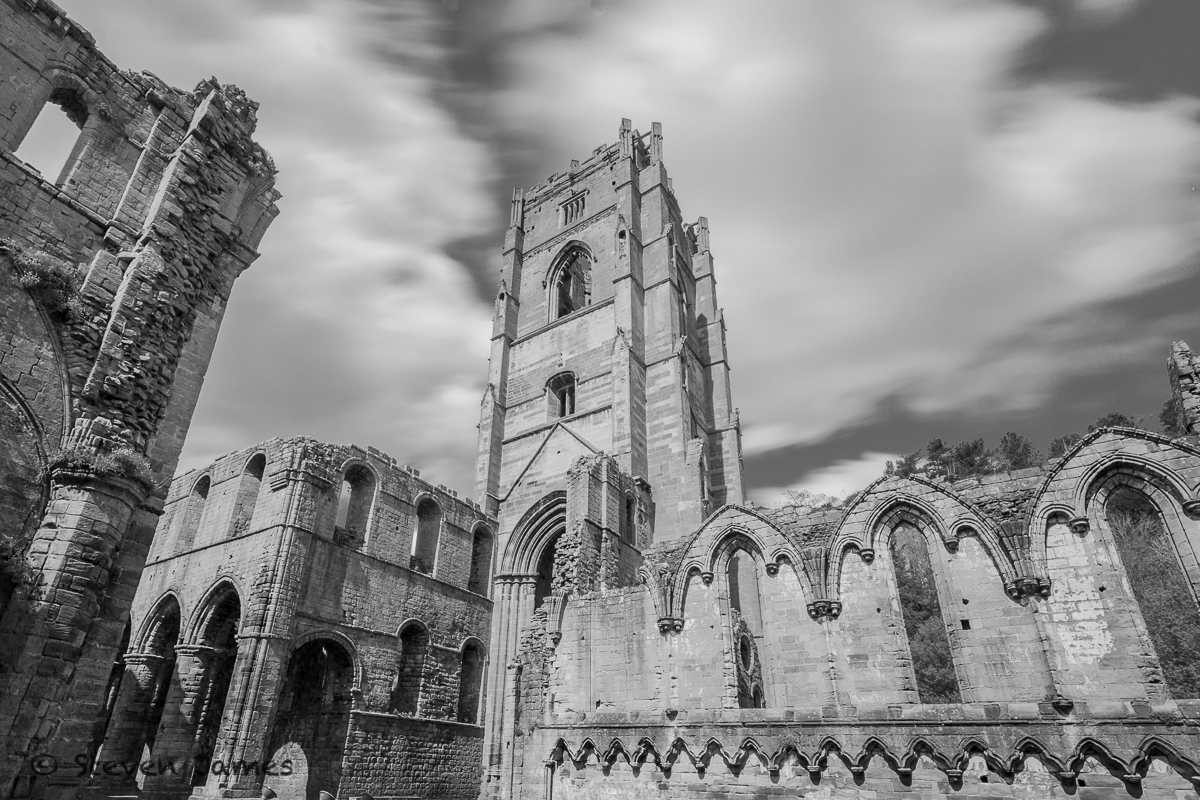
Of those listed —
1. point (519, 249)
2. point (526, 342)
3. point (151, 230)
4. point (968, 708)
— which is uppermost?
point (519, 249)

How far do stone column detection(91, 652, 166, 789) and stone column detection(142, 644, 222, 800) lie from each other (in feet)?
2.89

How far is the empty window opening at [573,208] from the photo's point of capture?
28.7m

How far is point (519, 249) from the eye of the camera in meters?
28.8

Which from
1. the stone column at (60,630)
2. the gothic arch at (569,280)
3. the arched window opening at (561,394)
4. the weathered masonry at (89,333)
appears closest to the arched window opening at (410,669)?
the arched window opening at (561,394)

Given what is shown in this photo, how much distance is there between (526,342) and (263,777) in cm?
1666

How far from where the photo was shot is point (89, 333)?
743 cm

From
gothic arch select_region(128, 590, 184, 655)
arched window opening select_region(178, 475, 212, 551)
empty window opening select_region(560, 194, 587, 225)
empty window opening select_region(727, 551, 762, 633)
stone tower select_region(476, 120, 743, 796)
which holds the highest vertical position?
empty window opening select_region(560, 194, 587, 225)

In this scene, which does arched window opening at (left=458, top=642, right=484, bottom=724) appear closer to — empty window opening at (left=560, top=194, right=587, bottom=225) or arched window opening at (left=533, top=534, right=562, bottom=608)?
arched window opening at (left=533, top=534, right=562, bottom=608)

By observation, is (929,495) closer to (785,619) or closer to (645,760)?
(785,619)

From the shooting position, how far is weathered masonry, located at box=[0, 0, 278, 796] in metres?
6.20

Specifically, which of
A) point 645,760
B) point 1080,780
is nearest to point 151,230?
point 645,760

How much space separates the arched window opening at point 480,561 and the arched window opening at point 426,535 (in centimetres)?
158

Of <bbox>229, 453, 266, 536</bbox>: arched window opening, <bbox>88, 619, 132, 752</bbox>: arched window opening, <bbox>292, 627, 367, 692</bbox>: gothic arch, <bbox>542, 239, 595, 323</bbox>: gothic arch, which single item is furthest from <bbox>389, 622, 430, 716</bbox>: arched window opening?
<bbox>542, 239, 595, 323</bbox>: gothic arch

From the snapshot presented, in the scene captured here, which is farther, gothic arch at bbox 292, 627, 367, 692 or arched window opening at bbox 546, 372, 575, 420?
arched window opening at bbox 546, 372, 575, 420
